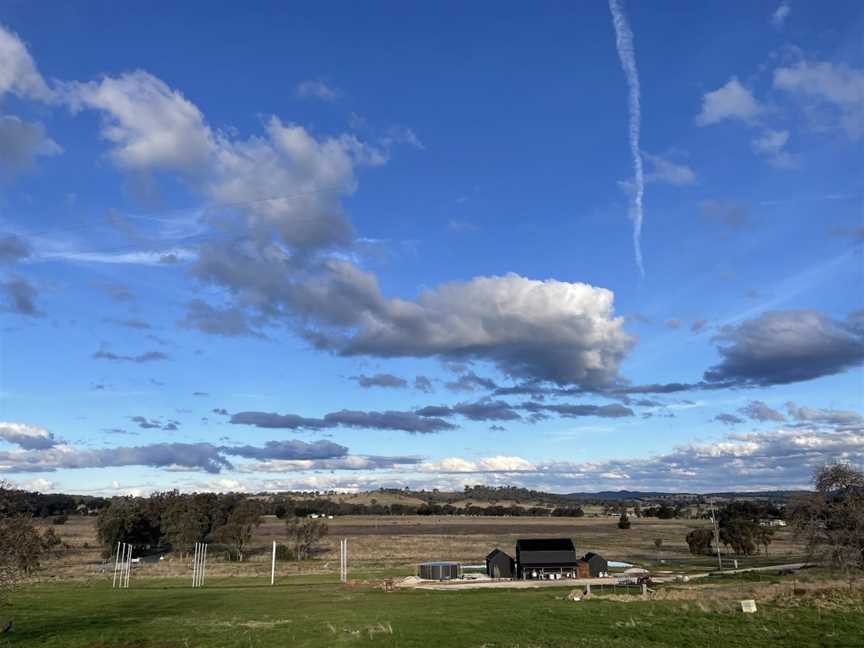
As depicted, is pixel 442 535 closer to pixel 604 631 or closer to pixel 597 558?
pixel 597 558

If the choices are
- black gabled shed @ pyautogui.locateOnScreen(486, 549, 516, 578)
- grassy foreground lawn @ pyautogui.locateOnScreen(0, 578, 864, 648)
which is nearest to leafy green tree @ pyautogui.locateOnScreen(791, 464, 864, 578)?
grassy foreground lawn @ pyautogui.locateOnScreen(0, 578, 864, 648)

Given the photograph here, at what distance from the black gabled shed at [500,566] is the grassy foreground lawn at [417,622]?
25.0 m

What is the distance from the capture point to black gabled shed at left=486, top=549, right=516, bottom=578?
76812mm

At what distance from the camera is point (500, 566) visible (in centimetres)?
7738

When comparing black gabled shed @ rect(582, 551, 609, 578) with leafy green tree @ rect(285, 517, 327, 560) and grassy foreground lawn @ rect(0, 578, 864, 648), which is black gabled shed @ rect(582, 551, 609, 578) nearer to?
grassy foreground lawn @ rect(0, 578, 864, 648)

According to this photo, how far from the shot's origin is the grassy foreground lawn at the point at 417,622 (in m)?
28.9

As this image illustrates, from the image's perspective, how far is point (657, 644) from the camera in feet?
89.4

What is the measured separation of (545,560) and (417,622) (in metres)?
44.9

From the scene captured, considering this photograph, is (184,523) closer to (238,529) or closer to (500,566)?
(238,529)

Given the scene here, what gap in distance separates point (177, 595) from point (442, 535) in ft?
294

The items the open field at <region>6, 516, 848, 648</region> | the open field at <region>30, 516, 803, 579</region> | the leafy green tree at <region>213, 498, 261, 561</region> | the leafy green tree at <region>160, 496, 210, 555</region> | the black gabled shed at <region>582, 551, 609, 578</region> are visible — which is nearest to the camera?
the open field at <region>6, 516, 848, 648</region>

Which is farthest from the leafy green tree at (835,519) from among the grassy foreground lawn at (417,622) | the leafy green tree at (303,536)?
the leafy green tree at (303,536)

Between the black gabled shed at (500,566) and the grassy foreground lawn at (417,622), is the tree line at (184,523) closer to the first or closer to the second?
the black gabled shed at (500,566)

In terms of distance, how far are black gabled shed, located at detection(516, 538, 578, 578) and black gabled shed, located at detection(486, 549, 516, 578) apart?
81 centimetres
